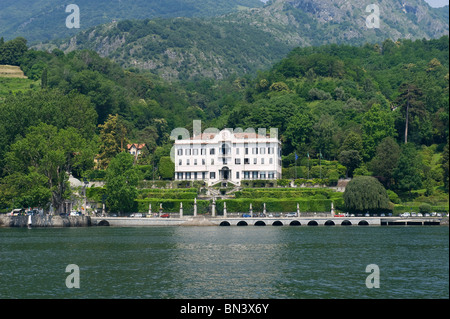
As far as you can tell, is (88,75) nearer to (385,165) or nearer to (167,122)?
(167,122)

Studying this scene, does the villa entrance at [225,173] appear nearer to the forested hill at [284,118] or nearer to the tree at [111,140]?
the forested hill at [284,118]

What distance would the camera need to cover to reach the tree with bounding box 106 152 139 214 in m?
97.2

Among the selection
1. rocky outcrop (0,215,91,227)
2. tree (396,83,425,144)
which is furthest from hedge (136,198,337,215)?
tree (396,83,425,144)

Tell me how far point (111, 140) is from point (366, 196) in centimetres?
5628

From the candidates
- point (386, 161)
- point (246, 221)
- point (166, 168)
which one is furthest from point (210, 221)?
point (386, 161)

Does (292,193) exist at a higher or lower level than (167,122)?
lower

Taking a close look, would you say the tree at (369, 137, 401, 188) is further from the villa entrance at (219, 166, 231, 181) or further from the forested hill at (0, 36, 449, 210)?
the villa entrance at (219, 166, 231, 181)

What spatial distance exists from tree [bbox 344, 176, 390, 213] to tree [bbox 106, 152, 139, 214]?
33.8 m

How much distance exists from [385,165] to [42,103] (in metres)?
59.5

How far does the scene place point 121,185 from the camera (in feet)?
321

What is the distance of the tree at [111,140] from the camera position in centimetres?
12594

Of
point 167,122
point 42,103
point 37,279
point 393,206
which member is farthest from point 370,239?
point 167,122

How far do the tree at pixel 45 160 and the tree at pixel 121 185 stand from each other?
4.44 m

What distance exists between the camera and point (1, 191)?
92250 mm
